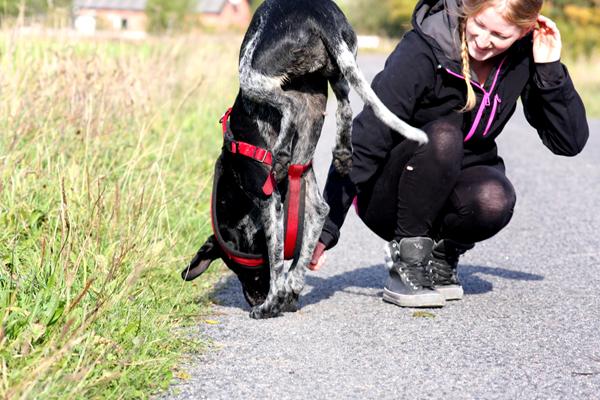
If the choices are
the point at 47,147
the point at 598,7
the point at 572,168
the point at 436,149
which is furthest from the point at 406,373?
the point at 598,7

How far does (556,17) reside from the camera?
44.2 meters

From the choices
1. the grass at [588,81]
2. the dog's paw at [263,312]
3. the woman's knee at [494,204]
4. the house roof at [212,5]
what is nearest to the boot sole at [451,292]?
the woman's knee at [494,204]

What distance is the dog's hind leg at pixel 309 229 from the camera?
4.15m

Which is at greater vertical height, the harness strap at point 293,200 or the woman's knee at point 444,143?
the woman's knee at point 444,143

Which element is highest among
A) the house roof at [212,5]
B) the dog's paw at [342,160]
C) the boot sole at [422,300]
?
the dog's paw at [342,160]

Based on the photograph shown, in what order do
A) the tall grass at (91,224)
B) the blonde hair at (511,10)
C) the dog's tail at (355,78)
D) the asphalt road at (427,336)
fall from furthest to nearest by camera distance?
the blonde hair at (511,10)
the dog's tail at (355,78)
the asphalt road at (427,336)
the tall grass at (91,224)

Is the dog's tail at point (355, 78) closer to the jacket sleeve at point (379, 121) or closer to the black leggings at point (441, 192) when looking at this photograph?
the jacket sleeve at point (379, 121)

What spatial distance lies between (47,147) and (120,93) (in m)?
1.85

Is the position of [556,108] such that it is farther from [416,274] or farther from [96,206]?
[96,206]

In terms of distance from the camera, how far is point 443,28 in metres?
4.27

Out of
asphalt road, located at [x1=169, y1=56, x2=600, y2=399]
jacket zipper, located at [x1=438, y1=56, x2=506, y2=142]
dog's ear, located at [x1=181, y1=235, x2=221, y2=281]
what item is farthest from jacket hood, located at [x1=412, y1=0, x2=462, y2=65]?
dog's ear, located at [x1=181, y1=235, x2=221, y2=281]

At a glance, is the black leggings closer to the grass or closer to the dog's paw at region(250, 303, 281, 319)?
the dog's paw at region(250, 303, 281, 319)

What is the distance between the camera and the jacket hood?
421 cm

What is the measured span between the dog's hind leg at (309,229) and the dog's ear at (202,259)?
0.37 metres
